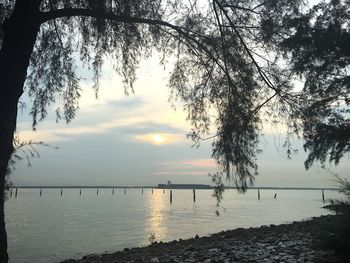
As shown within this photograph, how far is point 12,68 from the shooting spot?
6992mm

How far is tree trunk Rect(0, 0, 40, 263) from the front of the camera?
6785 millimetres

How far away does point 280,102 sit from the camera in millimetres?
7926

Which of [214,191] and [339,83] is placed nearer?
[214,191]

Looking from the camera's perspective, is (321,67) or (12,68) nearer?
(12,68)

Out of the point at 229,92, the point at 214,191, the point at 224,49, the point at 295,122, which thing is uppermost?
the point at 224,49

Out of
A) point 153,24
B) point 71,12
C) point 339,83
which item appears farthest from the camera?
point 339,83

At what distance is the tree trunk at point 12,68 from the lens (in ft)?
22.3

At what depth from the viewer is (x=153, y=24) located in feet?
26.6

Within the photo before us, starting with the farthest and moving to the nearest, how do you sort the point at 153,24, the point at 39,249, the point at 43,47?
the point at 39,249, the point at 43,47, the point at 153,24

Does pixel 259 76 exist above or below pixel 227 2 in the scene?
below

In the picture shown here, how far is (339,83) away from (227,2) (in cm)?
1462

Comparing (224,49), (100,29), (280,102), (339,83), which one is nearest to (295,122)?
(280,102)

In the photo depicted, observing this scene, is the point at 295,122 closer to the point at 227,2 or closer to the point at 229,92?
the point at 229,92

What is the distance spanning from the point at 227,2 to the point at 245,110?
1.98 metres
